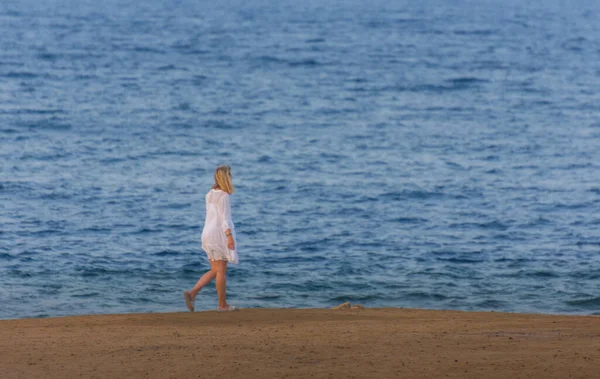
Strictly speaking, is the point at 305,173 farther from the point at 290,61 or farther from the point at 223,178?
the point at 290,61

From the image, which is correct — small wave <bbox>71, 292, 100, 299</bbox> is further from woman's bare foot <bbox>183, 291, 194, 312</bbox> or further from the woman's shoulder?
the woman's shoulder

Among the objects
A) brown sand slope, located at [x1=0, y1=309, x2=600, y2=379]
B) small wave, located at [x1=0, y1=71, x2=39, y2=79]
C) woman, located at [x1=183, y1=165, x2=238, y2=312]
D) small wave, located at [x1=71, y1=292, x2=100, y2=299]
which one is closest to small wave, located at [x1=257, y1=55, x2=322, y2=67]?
small wave, located at [x1=0, y1=71, x2=39, y2=79]

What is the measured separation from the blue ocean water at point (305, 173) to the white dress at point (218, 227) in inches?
136

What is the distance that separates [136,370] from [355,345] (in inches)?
93.1

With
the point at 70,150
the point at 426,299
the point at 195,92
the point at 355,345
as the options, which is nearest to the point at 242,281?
the point at 426,299

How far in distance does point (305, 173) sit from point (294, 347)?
17.0 metres

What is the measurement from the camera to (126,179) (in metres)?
26.7

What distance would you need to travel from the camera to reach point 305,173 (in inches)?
1103

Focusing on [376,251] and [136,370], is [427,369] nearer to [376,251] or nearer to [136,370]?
[136,370]

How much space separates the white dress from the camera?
13.5 meters

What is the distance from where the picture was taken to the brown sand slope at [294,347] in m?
10.2

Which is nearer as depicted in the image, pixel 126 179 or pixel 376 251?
pixel 376 251

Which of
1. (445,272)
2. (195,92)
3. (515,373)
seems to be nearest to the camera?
(515,373)

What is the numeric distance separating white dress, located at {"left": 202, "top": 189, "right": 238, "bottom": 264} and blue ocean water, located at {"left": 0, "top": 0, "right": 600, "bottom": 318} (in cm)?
345
